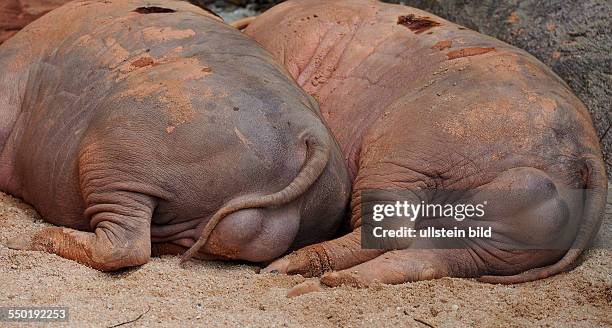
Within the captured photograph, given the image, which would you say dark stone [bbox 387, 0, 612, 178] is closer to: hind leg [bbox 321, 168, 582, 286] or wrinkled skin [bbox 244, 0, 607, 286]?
wrinkled skin [bbox 244, 0, 607, 286]

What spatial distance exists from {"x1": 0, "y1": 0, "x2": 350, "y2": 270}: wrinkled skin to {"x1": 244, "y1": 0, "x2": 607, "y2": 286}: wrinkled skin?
0.26 meters

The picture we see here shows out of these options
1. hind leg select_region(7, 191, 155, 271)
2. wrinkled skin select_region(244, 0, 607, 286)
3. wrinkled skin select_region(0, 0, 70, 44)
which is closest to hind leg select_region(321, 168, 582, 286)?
wrinkled skin select_region(244, 0, 607, 286)

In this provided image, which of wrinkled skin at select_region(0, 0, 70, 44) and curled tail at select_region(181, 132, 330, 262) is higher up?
curled tail at select_region(181, 132, 330, 262)

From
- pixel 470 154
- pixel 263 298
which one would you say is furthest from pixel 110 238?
pixel 470 154

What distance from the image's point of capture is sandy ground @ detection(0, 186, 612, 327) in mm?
3496

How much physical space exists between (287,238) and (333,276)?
0.30 metres

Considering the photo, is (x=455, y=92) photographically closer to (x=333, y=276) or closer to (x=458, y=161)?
(x=458, y=161)

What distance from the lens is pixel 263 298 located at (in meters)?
3.71

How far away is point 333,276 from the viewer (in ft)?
12.8

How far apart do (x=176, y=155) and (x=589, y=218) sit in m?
1.70

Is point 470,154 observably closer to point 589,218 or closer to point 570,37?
point 589,218

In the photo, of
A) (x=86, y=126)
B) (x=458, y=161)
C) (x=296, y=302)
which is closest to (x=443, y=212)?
(x=458, y=161)

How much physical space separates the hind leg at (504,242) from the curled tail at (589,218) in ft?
0.10

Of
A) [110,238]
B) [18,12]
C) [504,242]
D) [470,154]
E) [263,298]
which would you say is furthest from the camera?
[18,12]
